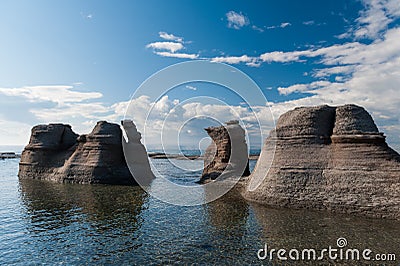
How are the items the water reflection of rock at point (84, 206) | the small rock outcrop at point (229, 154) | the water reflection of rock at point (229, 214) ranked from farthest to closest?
1. the small rock outcrop at point (229, 154)
2. the water reflection of rock at point (84, 206)
3. the water reflection of rock at point (229, 214)

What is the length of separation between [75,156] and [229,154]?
2006cm

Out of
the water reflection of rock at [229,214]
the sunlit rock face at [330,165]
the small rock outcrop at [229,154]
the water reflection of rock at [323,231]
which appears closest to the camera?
the water reflection of rock at [323,231]

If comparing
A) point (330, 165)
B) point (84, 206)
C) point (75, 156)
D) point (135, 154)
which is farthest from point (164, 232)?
point (75, 156)

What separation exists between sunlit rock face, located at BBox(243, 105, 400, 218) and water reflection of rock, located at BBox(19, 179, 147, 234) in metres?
10.3

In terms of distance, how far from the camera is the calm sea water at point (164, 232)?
11.7 m

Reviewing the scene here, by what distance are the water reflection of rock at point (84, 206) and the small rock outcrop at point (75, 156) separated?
2.18 meters

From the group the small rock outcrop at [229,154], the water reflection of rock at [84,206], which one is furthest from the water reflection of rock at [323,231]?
the small rock outcrop at [229,154]

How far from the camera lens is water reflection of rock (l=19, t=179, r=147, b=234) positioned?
16.4 metres

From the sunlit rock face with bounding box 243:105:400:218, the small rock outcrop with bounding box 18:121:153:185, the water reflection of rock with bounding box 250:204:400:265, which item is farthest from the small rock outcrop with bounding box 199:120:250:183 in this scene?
the water reflection of rock with bounding box 250:204:400:265

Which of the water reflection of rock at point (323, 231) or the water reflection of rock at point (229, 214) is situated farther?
the water reflection of rock at point (229, 214)

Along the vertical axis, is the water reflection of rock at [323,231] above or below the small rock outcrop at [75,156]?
below

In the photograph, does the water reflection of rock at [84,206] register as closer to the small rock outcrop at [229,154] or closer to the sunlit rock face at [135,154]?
the sunlit rock face at [135,154]

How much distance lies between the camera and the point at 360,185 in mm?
17547

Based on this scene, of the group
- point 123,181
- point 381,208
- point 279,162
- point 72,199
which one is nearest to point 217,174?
point 123,181
